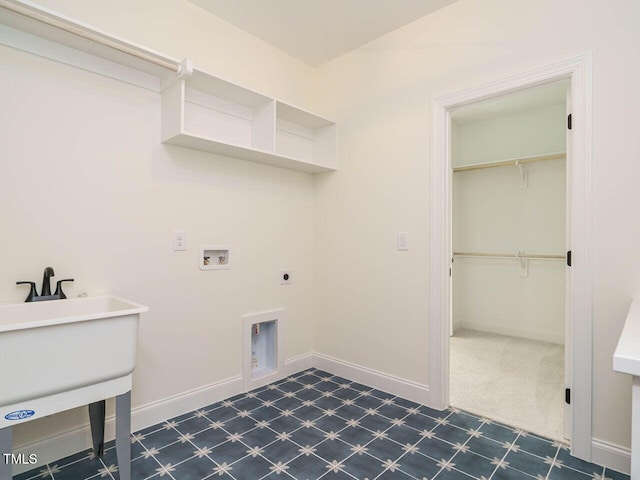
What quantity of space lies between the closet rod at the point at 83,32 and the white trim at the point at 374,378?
2346mm

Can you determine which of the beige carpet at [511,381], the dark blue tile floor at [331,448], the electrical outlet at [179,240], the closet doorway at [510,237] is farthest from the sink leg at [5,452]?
the closet doorway at [510,237]

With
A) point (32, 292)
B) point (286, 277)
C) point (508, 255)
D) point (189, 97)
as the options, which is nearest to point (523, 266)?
point (508, 255)

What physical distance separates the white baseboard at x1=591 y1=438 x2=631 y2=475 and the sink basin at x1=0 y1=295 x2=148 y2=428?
2213 millimetres

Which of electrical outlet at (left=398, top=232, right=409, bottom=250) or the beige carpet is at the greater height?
electrical outlet at (left=398, top=232, right=409, bottom=250)

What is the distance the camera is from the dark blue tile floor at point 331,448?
164cm

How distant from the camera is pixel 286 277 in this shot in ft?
9.36

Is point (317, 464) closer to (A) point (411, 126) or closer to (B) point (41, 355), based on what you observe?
(B) point (41, 355)

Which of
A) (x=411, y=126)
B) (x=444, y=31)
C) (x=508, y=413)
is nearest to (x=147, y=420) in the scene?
(x=508, y=413)

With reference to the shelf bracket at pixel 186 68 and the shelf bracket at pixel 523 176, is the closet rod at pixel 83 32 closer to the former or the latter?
the shelf bracket at pixel 186 68

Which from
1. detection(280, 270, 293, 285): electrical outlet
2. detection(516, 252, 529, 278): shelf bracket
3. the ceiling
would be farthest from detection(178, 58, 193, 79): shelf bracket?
detection(516, 252, 529, 278): shelf bracket

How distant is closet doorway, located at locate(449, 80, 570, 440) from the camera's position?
345 centimetres

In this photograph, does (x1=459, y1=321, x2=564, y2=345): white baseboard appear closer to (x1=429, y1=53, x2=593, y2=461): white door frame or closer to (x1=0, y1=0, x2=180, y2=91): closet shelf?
(x1=429, y1=53, x2=593, y2=461): white door frame

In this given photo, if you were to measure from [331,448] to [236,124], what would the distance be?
6.93ft

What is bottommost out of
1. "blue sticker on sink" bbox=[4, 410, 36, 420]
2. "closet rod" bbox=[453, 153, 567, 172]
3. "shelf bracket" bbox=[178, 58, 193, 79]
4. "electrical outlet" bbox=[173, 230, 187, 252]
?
"blue sticker on sink" bbox=[4, 410, 36, 420]
